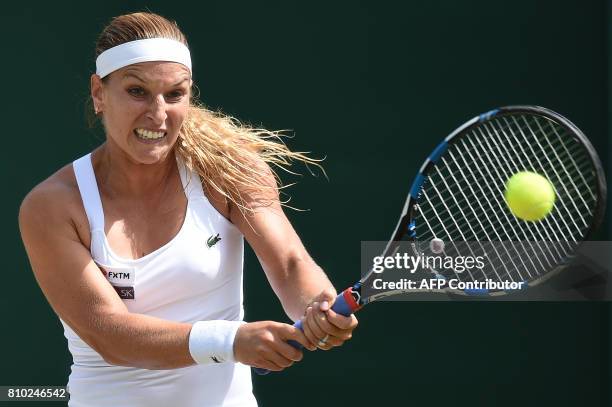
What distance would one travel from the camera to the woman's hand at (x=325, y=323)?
7.63ft

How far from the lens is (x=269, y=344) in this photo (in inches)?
92.5

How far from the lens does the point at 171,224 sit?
2682mm

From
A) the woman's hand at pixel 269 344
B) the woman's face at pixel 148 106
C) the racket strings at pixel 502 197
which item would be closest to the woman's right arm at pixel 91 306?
the woman's hand at pixel 269 344

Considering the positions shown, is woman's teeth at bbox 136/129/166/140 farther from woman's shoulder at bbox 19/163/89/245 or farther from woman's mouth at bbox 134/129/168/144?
woman's shoulder at bbox 19/163/89/245

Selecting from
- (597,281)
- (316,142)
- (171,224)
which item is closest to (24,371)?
(316,142)

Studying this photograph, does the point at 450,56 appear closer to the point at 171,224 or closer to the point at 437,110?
the point at 437,110

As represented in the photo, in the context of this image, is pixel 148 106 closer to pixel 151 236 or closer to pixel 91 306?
pixel 151 236

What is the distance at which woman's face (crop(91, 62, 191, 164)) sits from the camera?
101 inches

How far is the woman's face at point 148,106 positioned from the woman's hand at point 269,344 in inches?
19.4

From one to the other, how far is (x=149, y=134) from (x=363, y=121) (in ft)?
4.99

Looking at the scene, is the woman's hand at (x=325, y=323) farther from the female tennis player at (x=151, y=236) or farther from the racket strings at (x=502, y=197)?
the racket strings at (x=502, y=197)

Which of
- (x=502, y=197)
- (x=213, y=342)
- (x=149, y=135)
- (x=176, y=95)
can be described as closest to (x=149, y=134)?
(x=149, y=135)

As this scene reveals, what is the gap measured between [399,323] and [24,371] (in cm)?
131

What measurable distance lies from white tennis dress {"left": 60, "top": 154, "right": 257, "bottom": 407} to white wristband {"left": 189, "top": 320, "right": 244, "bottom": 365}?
0.23m
